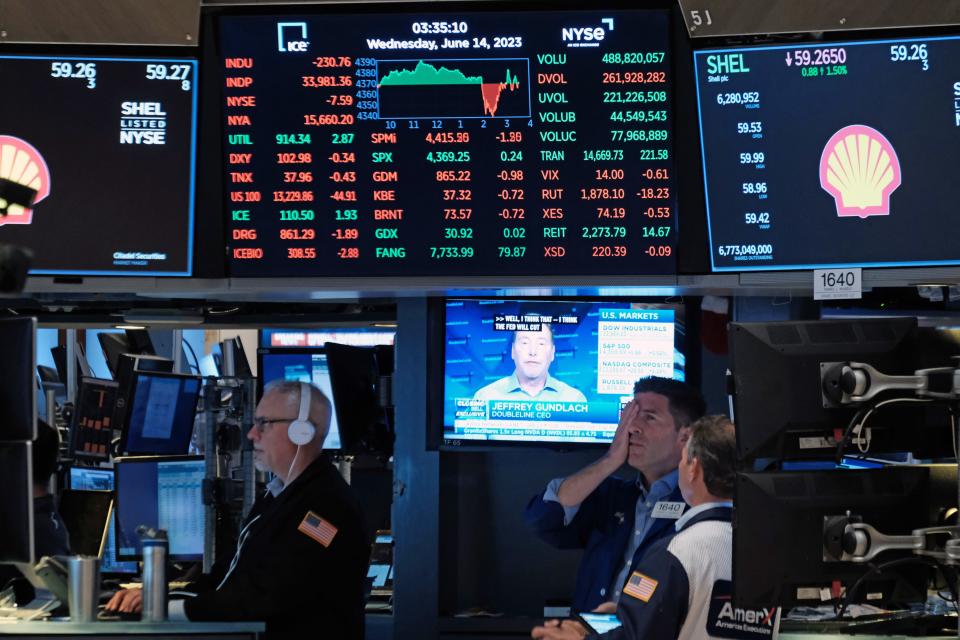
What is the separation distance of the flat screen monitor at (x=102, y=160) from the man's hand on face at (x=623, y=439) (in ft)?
5.25

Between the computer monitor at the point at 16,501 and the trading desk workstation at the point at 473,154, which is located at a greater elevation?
the trading desk workstation at the point at 473,154

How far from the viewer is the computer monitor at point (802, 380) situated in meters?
2.69

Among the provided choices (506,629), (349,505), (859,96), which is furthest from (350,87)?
(506,629)

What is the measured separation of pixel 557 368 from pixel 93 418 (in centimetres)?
232

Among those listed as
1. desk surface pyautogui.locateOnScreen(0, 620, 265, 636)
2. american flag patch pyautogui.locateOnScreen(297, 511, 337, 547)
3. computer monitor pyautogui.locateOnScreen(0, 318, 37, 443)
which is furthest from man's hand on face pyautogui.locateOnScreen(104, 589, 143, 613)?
computer monitor pyautogui.locateOnScreen(0, 318, 37, 443)

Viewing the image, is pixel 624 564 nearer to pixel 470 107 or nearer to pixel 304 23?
pixel 470 107

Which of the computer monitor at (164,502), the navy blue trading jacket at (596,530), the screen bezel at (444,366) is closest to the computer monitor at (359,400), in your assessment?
the screen bezel at (444,366)

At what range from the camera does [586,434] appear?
464 cm

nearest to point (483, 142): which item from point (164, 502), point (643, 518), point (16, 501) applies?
point (643, 518)

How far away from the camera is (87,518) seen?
570 centimetres

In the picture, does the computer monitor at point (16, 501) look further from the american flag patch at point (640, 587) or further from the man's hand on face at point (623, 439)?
the man's hand on face at point (623, 439)

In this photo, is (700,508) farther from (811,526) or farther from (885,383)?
(885,383)

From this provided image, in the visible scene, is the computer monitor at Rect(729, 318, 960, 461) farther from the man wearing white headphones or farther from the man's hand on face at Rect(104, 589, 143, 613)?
the man's hand on face at Rect(104, 589, 143, 613)

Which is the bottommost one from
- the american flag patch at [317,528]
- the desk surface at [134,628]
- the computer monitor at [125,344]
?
the desk surface at [134,628]
